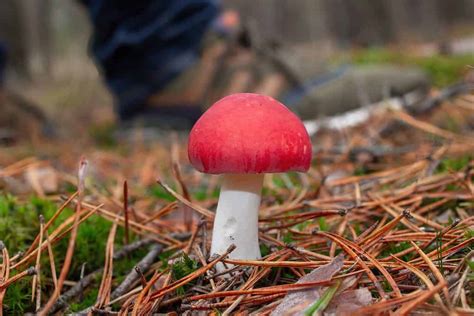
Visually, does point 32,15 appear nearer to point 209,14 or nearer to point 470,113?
point 209,14

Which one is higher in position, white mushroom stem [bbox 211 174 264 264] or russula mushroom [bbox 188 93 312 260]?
russula mushroom [bbox 188 93 312 260]

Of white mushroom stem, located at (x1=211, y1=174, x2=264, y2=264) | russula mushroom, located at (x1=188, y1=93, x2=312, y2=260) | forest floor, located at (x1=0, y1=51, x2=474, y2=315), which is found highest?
russula mushroom, located at (x1=188, y1=93, x2=312, y2=260)

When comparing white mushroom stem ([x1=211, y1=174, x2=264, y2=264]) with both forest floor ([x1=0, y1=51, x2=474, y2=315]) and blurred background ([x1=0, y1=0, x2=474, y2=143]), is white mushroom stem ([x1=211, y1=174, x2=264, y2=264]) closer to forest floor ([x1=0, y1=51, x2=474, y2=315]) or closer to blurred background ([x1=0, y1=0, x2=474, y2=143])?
forest floor ([x1=0, y1=51, x2=474, y2=315])

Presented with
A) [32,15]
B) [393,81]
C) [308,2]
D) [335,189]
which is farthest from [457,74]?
[32,15]

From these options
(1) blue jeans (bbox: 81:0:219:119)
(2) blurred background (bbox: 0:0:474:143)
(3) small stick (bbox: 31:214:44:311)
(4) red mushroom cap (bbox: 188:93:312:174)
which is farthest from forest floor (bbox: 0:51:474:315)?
(2) blurred background (bbox: 0:0:474:143)

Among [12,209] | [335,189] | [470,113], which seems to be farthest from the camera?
[470,113]

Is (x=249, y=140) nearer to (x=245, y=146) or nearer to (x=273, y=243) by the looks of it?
(x=245, y=146)
